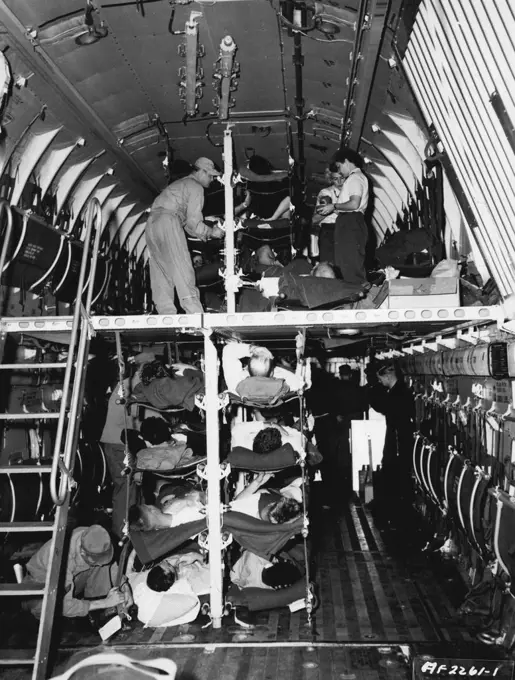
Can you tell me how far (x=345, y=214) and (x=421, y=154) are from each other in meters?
0.88

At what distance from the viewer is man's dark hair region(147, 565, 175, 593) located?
17.8 feet

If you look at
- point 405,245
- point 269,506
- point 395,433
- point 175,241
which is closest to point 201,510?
point 269,506

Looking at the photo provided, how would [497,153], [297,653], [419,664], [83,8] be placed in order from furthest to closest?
[297,653], [83,8], [497,153], [419,664]

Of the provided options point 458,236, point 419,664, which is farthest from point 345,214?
point 419,664

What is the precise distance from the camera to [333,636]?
5090 mm

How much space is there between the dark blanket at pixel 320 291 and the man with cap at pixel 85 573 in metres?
2.78

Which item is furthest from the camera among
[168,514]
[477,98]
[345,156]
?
[345,156]

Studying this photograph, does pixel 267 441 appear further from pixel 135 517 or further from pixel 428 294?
pixel 428 294

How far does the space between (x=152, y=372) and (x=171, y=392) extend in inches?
16.0

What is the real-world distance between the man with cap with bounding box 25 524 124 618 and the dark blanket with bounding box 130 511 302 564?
13.3 inches

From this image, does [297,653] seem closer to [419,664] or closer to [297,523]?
[297,523]

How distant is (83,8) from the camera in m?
4.26

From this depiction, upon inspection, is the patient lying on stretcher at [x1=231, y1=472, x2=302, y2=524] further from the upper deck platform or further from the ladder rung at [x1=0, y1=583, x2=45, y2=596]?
the ladder rung at [x1=0, y1=583, x2=45, y2=596]

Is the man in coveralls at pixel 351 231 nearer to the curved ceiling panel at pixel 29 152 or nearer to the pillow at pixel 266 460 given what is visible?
the pillow at pixel 266 460
